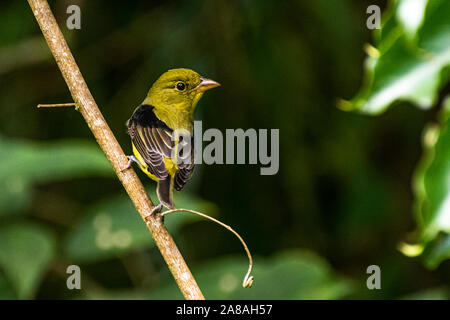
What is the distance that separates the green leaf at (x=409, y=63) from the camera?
4.07 ft

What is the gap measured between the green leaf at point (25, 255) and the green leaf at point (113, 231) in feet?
0.31

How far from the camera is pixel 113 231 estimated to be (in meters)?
1.84

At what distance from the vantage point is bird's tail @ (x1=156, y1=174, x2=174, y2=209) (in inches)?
29.5

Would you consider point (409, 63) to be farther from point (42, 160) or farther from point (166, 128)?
point (42, 160)

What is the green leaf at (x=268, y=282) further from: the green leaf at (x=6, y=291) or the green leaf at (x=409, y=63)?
the green leaf at (x=409, y=63)

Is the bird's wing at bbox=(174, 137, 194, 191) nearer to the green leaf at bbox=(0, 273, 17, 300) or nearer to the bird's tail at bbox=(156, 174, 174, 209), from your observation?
the bird's tail at bbox=(156, 174, 174, 209)

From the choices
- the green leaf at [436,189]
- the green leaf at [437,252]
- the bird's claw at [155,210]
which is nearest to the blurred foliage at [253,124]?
the green leaf at [437,252]

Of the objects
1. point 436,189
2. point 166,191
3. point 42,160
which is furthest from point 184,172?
point 42,160

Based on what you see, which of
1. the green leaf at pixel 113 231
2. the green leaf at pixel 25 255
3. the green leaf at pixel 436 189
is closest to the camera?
the green leaf at pixel 436 189

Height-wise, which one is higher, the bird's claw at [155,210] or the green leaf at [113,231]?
the green leaf at [113,231]

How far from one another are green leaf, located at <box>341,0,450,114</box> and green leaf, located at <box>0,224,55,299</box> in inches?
37.0

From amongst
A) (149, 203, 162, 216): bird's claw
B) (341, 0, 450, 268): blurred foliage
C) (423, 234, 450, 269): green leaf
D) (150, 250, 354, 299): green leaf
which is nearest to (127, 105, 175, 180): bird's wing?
(149, 203, 162, 216): bird's claw

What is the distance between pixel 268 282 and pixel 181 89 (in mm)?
1106
